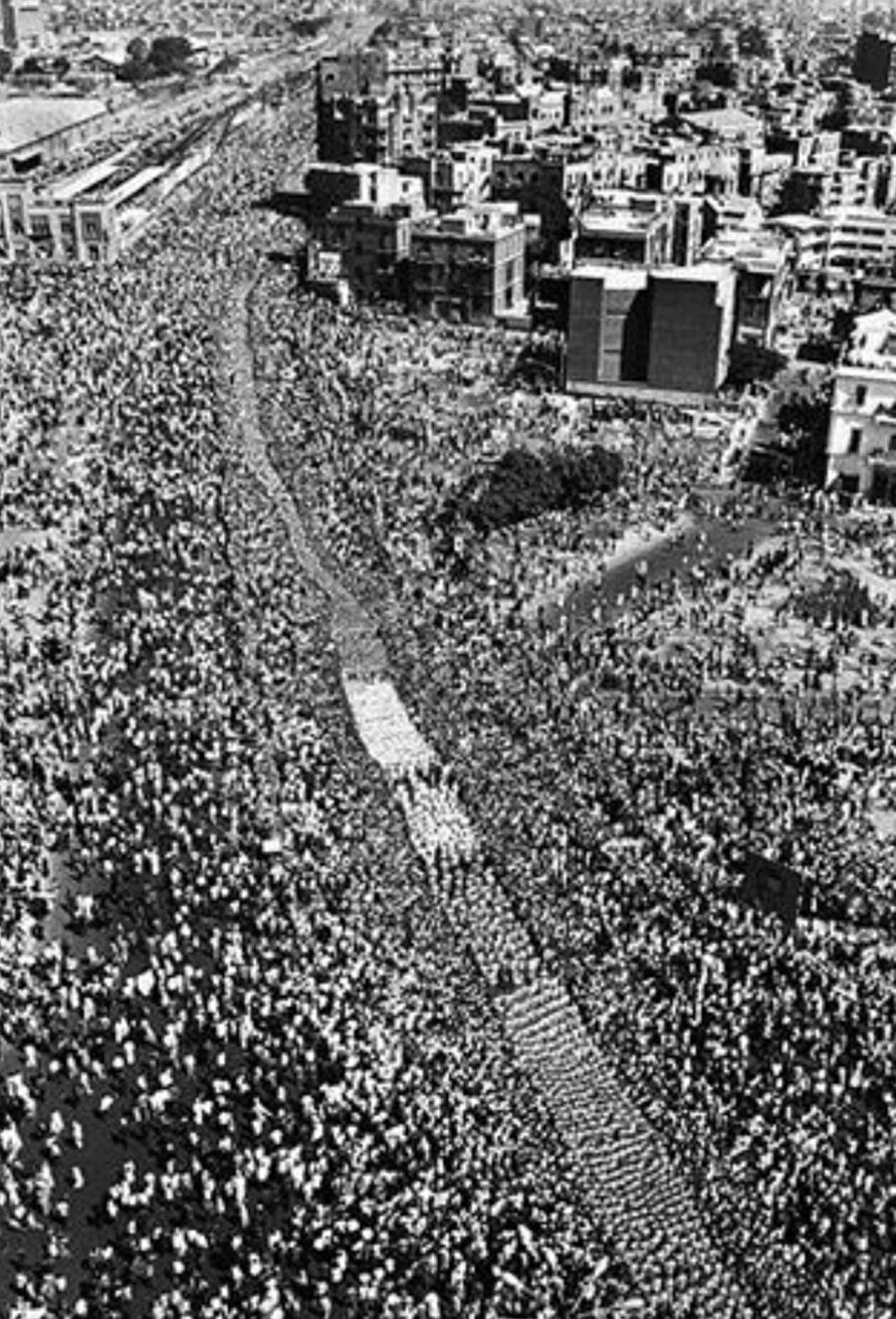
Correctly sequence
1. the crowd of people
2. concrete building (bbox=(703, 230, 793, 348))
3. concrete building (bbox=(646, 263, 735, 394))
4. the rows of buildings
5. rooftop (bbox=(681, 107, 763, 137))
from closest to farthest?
1. the crowd of people
2. concrete building (bbox=(646, 263, 735, 394))
3. the rows of buildings
4. concrete building (bbox=(703, 230, 793, 348))
5. rooftop (bbox=(681, 107, 763, 137))

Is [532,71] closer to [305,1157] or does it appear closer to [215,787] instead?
[215,787]

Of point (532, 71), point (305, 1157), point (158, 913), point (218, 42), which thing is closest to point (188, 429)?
point (158, 913)

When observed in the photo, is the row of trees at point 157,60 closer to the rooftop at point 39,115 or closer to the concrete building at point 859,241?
the rooftop at point 39,115

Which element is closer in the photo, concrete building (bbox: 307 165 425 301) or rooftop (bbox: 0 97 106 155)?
concrete building (bbox: 307 165 425 301)

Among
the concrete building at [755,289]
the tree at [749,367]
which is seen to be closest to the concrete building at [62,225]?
the concrete building at [755,289]

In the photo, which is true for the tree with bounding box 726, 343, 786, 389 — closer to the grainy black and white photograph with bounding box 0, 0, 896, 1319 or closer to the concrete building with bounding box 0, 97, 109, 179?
the grainy black and white photograph with bounding box 0, 0, 896, 1319

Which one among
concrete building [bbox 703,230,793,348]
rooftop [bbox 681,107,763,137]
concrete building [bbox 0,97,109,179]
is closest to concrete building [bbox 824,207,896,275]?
concrete building [bbox 703,230,793,348]

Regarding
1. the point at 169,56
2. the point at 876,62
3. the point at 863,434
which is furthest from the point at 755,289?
the point at 169,56
